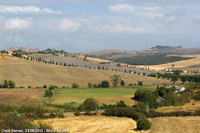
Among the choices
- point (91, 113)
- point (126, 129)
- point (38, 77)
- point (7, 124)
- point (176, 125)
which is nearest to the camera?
point (7, 124)

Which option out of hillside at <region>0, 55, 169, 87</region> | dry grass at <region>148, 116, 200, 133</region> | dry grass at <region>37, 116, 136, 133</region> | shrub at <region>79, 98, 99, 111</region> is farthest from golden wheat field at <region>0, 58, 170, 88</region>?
dry grass at <region>148, 116, 200, 133</region>

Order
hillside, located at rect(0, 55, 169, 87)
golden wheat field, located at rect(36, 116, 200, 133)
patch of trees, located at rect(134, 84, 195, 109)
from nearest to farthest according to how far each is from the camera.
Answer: golden wheat field, located at rect(36, 116, 200, 133)
patch of trees, located at rect(134, 84, 195, 109)
hillside, located at rect(0, 55, 169, 87)

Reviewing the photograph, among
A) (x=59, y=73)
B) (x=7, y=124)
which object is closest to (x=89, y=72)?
(x=59, y=73)

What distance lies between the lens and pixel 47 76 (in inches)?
5162

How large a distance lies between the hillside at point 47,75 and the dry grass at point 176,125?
6627 cm

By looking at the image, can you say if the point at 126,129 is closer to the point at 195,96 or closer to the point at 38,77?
the point at 195,96

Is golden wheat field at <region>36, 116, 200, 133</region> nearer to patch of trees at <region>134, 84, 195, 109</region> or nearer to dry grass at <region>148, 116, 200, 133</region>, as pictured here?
dry grass at <region>148, 116, 200, 133</region>

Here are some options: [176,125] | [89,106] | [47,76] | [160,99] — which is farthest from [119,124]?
[47,76]

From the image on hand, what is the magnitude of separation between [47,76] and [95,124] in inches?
3592

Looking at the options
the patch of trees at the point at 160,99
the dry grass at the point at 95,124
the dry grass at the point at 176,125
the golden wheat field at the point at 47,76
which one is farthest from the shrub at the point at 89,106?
the golden wheat field at the point at 47,76

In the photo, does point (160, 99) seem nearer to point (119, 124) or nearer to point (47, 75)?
point (119, 124)

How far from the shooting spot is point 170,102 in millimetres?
69812

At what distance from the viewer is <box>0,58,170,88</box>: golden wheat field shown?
11444cm

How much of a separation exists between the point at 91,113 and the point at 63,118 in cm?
624
